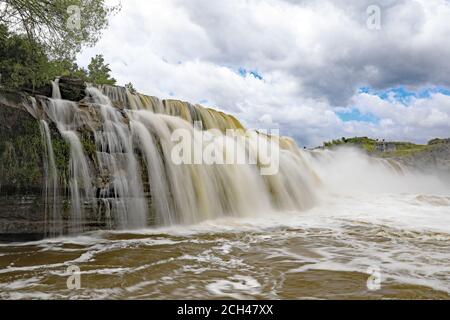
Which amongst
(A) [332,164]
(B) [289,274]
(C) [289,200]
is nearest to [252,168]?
(C) [289,200]

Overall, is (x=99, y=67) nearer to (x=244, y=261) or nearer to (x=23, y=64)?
(x=23, y=64)

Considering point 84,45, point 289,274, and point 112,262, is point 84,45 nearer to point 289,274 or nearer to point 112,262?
point 112,262

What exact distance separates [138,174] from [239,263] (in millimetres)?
4949

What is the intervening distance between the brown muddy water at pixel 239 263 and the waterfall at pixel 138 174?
0.68 m

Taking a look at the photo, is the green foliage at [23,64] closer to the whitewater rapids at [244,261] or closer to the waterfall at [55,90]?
the waterfall at [55,90]

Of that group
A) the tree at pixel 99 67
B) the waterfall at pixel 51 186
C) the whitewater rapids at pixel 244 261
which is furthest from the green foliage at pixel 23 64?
the tree at pixel 99 67

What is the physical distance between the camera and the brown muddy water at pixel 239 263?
4.94 m

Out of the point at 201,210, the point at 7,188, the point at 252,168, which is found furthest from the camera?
the point at 252,168

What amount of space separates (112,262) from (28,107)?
5.20 meters

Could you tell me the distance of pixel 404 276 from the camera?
5664 mm

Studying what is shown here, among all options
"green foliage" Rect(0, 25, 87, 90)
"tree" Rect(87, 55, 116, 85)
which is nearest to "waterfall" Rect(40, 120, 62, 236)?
"green foliage" Rect(0, 25, 87, 90)

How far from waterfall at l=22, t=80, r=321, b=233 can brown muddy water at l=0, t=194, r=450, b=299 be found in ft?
2.22

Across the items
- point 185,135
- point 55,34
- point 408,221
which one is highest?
point 55,34

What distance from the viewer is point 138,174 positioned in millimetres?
10344
